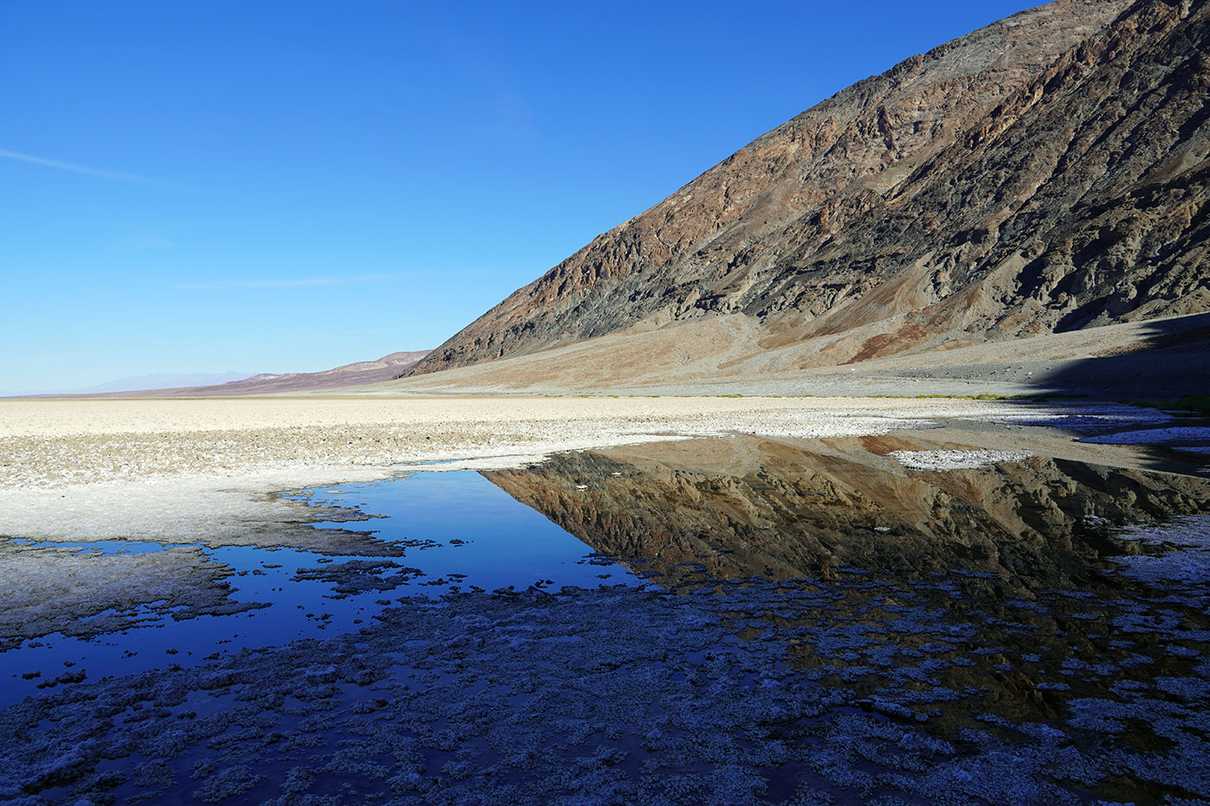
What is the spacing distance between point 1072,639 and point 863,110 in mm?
147387

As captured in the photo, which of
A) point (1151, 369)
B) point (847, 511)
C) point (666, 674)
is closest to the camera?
point (666, 674)

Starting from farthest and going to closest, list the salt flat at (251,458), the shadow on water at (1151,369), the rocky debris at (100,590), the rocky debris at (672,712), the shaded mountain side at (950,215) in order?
1. the shaded mountain side at (950,215)
2. the shadow on water at (1151,369)
3. the salt flat at (251,458)
4. the rocky debris at (100,590)
5. the rocky debris at (672,712)

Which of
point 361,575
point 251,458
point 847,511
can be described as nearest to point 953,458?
point 847,511

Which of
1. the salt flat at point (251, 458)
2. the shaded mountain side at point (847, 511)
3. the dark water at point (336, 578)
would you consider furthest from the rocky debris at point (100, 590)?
the shaded mountain side at point (847, 511)

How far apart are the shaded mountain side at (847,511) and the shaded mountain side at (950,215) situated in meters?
73.7

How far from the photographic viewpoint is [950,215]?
10544cm

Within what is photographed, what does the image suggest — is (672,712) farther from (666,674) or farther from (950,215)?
(950,215)

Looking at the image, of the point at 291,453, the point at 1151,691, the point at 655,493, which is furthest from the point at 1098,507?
the point at 291,453

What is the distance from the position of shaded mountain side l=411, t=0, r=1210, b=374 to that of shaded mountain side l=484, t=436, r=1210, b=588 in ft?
242

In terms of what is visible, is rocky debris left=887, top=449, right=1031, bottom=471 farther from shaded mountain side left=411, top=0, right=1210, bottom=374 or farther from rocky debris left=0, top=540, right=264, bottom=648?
shaded mountain side left=411, top=0, right=1210, bottom=374

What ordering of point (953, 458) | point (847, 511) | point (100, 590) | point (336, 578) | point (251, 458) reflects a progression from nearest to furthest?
point (100, 590)
point (336, 578)
point (847, 511)
point (953, 458)
point (251, 458)

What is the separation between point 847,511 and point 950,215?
105996 mm

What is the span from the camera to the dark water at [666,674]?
412cm

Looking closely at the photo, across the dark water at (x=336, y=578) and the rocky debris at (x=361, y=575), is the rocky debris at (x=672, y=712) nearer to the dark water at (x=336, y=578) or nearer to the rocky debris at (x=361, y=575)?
the dark water at (x=336, y=578)
